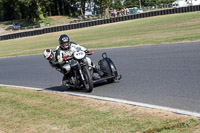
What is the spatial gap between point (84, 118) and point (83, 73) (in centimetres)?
255

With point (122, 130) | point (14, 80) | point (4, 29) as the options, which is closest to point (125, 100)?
point (122, 130)

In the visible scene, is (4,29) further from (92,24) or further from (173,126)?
(173,126)

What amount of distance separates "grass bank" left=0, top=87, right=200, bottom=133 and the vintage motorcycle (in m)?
0.55

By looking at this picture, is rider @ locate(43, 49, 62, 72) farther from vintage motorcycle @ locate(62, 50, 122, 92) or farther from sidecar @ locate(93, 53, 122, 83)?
sidecar @ locate(93, 53, 122, 83)

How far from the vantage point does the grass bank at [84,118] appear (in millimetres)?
5035

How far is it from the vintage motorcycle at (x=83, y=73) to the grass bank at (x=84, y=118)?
0.55 meters

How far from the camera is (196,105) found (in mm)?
5844

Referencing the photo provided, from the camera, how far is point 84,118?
237 inches

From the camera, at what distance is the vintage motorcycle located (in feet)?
27.1

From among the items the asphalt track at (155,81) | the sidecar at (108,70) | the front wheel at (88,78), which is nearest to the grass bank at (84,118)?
the front wheel at (88,78)

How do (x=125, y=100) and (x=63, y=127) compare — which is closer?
(x=63, y=127)

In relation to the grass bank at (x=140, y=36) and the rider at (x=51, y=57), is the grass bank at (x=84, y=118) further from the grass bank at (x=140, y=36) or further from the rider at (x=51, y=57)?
the grass bank at (x=140, y=36)

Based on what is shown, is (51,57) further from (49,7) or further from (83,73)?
(49,7)

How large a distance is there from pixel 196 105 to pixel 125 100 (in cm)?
164
